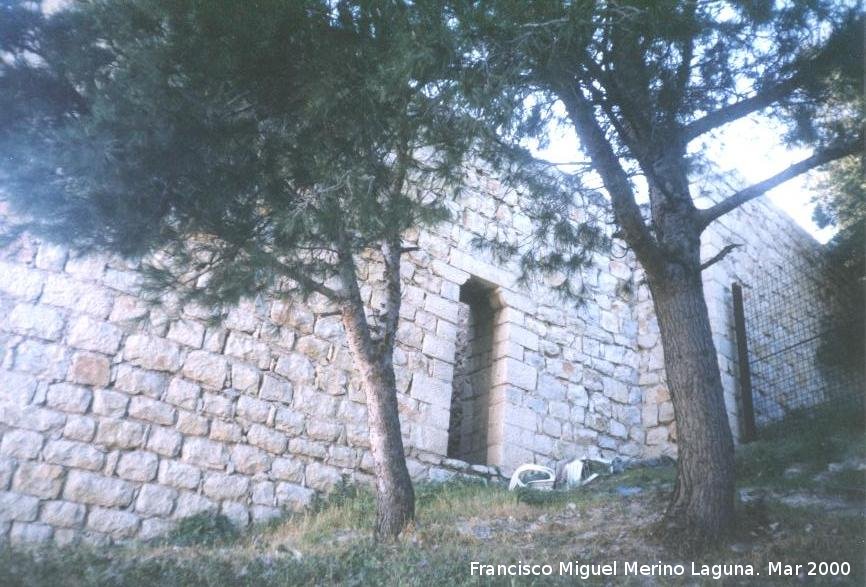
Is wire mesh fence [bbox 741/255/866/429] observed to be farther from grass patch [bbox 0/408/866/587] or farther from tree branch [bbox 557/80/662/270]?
tree branch [bbox 557/80/662/270]

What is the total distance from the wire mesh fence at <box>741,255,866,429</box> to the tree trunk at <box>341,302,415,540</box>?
4.22m

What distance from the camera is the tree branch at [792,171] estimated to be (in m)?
4.12

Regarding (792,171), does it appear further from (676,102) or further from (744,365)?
(744,365)

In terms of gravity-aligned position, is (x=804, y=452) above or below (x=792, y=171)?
below

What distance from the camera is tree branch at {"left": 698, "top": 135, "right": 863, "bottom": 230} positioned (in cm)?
412

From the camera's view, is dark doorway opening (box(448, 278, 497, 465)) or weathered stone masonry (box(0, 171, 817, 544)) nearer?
weathered stone masonry (box(0, 171, 817, 544))

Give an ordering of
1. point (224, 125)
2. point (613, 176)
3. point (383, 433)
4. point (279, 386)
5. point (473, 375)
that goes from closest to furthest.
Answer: point (224, 125)
point (613, 176)
point (383, 433)
point (279, 386)
point (473, 375)

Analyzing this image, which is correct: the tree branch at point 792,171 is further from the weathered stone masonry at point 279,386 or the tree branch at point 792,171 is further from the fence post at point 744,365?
the fence post at point 744,365

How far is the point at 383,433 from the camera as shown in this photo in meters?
4.72

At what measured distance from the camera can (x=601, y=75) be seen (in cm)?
421

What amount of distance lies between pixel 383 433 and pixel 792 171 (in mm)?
2830

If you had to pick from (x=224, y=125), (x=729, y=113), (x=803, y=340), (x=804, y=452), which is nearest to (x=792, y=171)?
(x=729, y=113)

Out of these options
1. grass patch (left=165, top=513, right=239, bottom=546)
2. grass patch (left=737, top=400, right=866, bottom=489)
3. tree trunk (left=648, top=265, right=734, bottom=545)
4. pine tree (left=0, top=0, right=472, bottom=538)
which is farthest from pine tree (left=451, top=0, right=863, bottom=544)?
grass patch (left=165, top=513, right=239, bottom=546)

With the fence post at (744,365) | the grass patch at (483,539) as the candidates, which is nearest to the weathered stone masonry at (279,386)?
the fence post at (744,365)
